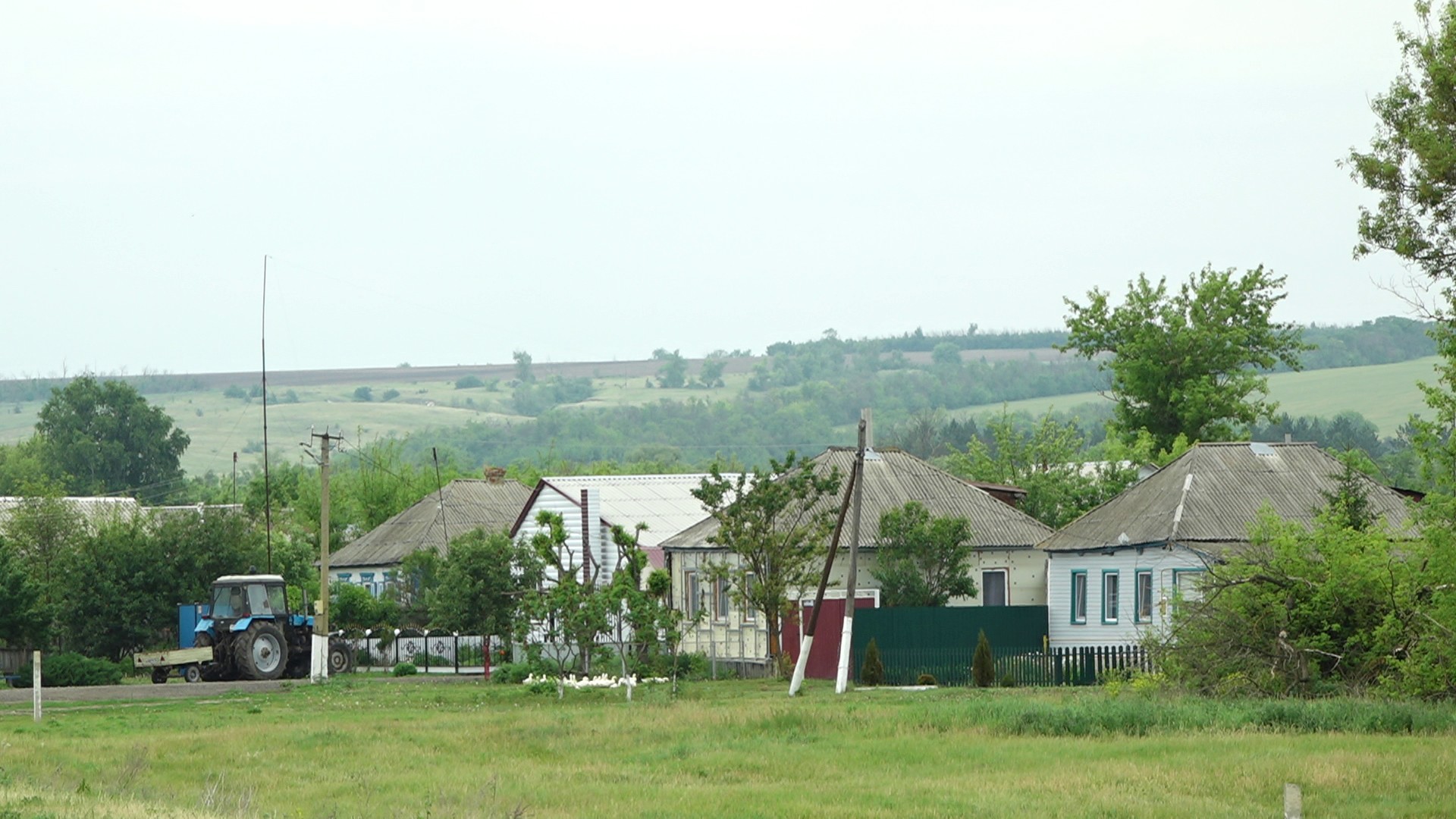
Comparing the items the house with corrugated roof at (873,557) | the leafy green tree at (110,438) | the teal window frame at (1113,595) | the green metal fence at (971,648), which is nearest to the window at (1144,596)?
the teal window frame at (1113,595)

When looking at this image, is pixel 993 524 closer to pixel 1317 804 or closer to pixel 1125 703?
pixel 1125 703

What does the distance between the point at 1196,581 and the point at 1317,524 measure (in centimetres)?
263

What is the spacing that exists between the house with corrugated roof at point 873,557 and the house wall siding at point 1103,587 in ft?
3.63

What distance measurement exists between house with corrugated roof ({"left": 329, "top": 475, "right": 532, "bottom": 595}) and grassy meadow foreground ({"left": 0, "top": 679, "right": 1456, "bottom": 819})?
3278 cm

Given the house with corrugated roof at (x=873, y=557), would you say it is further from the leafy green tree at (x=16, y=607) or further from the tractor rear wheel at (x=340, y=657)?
the leafy green tree at (x=16, y=607)

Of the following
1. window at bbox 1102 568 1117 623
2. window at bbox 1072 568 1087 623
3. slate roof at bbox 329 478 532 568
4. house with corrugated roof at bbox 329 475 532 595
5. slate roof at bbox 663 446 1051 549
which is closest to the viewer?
window at bbox 1102 568 1117 623

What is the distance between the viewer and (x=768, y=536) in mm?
41344

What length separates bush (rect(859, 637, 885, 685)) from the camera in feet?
132

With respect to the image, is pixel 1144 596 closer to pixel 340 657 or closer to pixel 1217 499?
pixel 1217 499

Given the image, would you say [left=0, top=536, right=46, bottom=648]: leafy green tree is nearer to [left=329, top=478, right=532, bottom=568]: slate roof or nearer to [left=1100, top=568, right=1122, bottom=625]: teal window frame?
[left=329, top=478, right=532, bottom=568]: slate roof

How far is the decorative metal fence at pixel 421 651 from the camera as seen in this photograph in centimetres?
5422

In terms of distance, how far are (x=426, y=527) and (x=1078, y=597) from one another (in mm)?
30152

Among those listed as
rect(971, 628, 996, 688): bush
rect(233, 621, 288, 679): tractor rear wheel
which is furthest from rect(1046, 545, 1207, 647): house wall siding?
rect(233, 621, 288, 679): tractor rear wheel

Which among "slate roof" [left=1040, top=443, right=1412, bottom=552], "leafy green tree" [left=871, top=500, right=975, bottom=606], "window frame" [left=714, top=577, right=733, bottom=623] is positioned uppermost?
"slate roof" [left=1040, top=443, right=1412, bottom=552]
